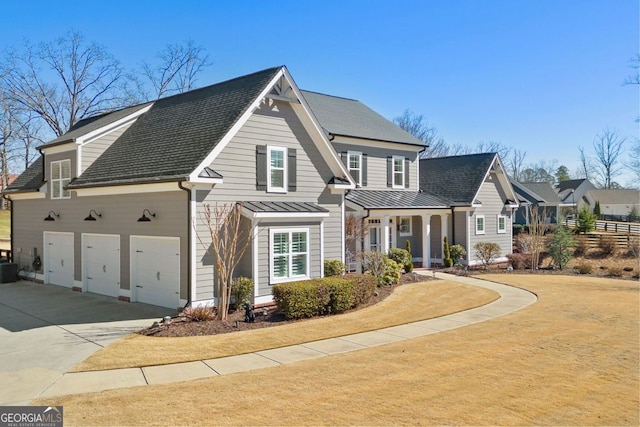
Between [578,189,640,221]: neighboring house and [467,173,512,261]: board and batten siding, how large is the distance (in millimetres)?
54252

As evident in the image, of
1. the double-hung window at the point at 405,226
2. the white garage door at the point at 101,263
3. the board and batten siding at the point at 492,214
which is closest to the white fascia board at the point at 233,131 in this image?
the white garage door at the point at 101,263

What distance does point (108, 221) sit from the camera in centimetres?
1666

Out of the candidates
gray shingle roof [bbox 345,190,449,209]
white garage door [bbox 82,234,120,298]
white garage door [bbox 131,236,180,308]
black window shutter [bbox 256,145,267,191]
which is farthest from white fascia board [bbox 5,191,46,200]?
gray shingle roof [bbox 345,190,449,209]

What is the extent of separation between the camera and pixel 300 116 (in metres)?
17.0

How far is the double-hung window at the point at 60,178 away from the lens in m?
18.7

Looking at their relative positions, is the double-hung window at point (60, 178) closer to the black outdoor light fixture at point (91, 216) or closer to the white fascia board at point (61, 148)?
the white fascia board at point (61, 148)

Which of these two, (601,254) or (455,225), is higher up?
(455,225)

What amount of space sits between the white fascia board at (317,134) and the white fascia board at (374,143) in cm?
496

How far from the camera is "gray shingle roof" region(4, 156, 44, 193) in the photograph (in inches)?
833

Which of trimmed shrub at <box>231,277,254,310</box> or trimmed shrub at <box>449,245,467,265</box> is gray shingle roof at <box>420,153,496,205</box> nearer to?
trimmed shrub at <box>449,245,467,265</box>

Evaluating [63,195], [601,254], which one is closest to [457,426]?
[63,195]

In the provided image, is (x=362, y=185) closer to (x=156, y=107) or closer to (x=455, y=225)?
(x=455, y=225)

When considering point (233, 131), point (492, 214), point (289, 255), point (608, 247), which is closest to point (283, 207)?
point (289, 255)

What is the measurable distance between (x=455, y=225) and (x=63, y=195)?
802 inches
